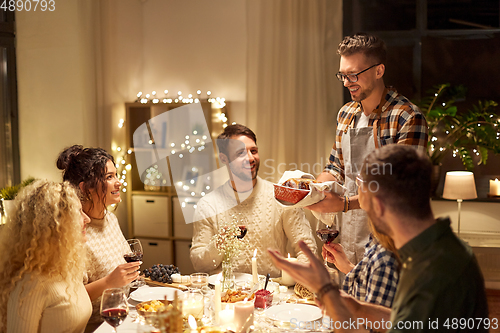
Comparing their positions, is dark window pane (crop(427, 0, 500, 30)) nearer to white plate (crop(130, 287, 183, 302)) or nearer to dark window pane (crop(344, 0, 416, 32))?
dark window pane (crop(344, 0, 416, 32))

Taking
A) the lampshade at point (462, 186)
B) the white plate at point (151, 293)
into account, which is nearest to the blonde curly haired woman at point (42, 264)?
the white plate at point (151, 293)

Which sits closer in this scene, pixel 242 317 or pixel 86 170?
pixel 242 317

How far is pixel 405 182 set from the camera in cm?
110

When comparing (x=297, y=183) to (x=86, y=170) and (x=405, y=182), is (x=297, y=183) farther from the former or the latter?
(x=86, y=170)

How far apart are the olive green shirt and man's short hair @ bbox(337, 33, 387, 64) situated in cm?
124

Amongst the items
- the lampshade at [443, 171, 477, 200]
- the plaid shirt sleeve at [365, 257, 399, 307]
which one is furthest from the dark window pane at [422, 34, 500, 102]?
the plaid shirt sleeve at [365, 257, 399, 307]

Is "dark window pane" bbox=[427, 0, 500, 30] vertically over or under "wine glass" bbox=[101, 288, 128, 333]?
over

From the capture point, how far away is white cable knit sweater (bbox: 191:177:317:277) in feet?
8.61

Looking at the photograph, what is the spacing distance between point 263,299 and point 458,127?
8.37ft

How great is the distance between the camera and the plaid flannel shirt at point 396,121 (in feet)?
6.73

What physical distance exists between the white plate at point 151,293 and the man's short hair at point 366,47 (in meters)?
1.40

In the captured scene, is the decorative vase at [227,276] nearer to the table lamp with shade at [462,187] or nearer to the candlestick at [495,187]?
the table lamp with shade at [462,187]

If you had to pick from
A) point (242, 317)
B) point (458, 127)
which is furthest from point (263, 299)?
point (458, 127)

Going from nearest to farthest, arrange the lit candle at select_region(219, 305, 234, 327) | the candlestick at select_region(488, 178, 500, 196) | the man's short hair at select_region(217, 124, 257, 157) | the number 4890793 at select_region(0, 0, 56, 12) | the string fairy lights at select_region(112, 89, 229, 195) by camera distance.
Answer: the lit candle at select_region(219, 305, 234, 327), the man's short hair at select_region(217, 124, 257, 157), the number 4890793 at select_region(0, 0, 56, 12), the candlestick at select_region(488, 178, 500, 196), the string fairy lights at select_region(112, 89, 229, 195)
